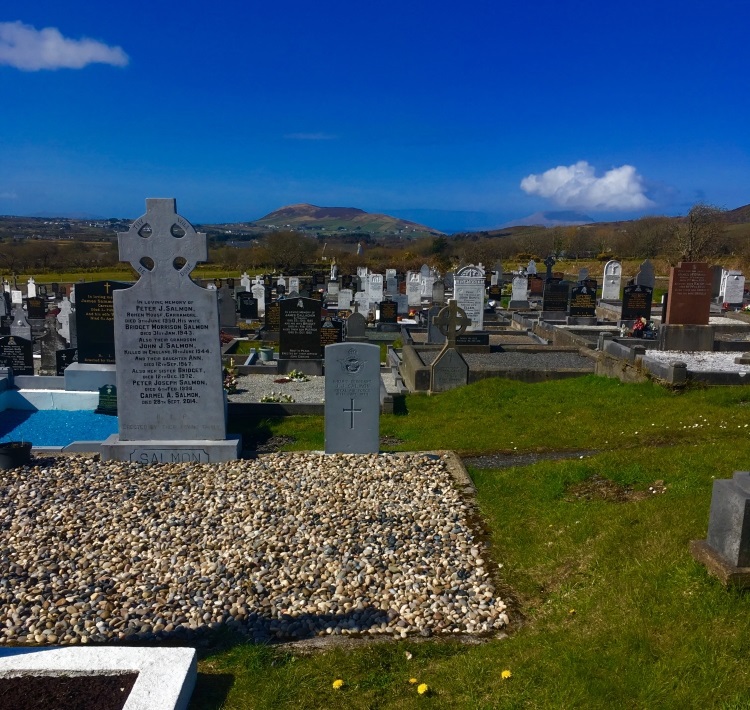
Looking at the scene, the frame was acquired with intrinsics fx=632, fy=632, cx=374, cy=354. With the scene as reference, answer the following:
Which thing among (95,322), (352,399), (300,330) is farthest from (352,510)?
(300,330)

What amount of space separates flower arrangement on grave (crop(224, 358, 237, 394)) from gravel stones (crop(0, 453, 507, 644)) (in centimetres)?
634

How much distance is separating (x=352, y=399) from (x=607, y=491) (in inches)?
137

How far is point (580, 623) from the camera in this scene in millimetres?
4457

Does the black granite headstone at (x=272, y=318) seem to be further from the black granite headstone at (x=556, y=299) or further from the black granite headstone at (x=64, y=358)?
the black granite headstone at (x=556, y=299)

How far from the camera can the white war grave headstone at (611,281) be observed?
30547 mm

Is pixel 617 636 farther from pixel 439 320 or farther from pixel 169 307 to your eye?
pixel 439 320

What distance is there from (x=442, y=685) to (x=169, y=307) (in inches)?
243

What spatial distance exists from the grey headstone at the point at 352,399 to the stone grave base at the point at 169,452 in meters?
1.38

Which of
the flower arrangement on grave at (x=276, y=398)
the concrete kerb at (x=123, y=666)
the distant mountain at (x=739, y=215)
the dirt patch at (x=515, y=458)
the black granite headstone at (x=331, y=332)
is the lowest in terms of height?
the flower arrangement on grave at (x=276, y=398)

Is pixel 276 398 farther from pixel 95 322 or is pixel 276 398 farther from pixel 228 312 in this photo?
pixel 228 312

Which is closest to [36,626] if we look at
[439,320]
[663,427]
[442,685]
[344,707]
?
[344,707]

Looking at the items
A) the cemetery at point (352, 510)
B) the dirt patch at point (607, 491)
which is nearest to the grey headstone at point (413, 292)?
the cemetery at point (352, 510)

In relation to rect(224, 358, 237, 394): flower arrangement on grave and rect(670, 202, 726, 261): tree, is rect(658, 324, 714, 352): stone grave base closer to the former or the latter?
rect(224, 358, 237, 394): flower arrangement on grave

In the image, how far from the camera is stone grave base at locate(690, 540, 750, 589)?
434cm
